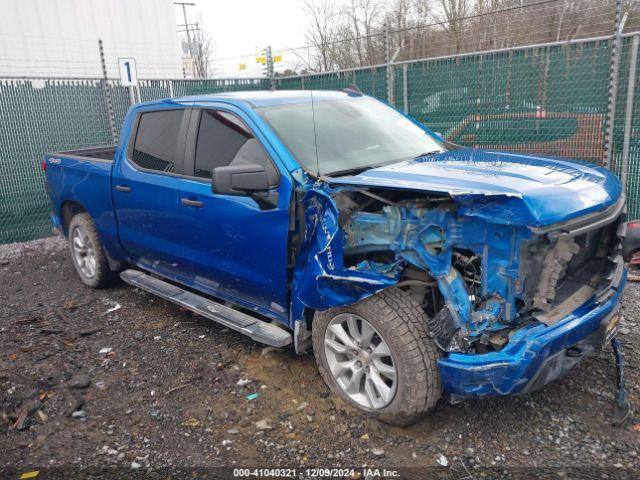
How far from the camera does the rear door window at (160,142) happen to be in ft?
13.7

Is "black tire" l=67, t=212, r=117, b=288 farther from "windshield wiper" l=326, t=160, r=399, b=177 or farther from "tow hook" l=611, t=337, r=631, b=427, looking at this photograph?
"tow hook" l=611, t=337, r=631, b=427

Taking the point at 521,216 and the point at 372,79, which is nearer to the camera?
the point at 521,216

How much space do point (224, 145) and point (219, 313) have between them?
3.99ft

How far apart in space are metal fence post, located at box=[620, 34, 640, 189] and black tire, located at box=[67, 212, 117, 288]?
19.1 ft

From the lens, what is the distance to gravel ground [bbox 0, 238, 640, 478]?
9.07 feet

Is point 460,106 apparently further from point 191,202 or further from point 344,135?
point 191,202

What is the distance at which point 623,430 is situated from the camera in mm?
2881

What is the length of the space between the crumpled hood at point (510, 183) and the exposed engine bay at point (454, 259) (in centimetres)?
2

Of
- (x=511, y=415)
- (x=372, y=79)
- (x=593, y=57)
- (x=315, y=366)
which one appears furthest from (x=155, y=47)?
(x=511, y=415)

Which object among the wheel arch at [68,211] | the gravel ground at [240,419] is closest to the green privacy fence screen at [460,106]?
the wheel arch at [68,211]

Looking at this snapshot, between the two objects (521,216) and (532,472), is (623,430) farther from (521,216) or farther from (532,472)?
(521,216)

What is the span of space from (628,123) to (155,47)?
14758 millimetres

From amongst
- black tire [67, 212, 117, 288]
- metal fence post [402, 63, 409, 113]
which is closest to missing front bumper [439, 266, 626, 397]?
black tire [67, 212, 117, 288]

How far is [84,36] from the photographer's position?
15.1m
